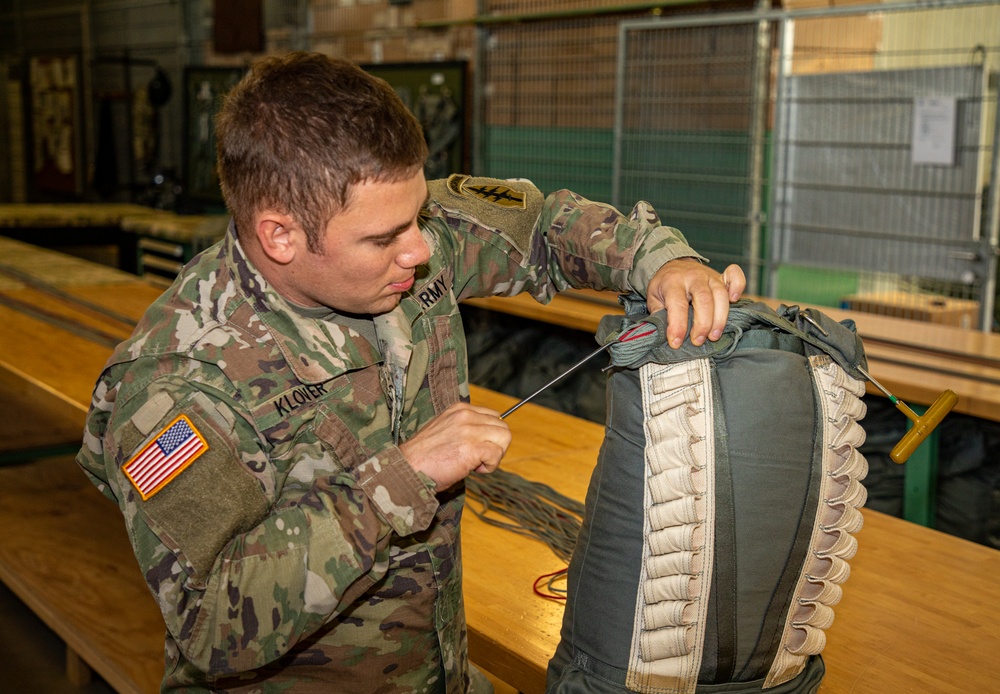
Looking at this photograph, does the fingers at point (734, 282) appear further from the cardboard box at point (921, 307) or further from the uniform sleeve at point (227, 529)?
the cardboard box at point (921, 307)

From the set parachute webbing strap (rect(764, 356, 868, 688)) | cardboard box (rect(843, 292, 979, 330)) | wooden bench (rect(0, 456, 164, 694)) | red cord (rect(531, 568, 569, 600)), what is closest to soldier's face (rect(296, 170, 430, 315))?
parachute webbing strap (rect(764, 356, 868, 688))

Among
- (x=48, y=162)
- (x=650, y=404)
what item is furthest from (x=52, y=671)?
(x=48, y=162)

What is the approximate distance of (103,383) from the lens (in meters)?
1.16

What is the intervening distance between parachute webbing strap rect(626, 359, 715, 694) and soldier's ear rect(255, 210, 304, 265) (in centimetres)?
42

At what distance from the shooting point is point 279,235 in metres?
1.12

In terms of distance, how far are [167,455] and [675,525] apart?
1.79ft

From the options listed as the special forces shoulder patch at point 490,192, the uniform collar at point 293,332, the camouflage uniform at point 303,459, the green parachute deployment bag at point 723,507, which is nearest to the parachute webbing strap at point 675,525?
the green parachute deployment bag at point 723,507

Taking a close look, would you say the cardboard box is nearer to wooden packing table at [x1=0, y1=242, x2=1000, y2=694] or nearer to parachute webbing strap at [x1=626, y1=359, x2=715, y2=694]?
wooden packing table at [x1=0, y1=242, x2=1000, y2=694]

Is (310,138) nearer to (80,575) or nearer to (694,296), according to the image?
(694,296)

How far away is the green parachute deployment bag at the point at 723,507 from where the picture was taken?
112 cm

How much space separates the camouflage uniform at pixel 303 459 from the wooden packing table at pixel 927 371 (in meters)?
1.40

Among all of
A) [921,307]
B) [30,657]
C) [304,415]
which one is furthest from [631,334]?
[921,307]

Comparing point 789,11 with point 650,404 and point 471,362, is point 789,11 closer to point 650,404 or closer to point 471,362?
point 471,362

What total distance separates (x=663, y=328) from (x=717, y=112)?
336 cm
